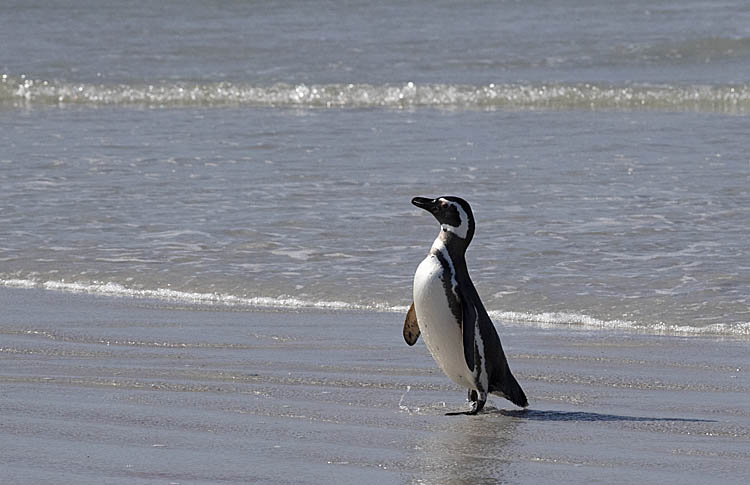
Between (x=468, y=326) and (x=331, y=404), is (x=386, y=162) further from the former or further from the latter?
(x=331, y=404)

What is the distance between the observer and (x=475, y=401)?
14.6 ft

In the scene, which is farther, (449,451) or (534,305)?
(534,305)

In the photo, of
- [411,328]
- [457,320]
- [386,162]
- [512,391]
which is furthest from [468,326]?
[386,162]

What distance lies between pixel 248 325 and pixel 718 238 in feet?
9.67

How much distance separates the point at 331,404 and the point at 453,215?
31.0 inches

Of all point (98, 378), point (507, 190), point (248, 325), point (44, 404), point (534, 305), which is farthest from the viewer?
point (507, 190)

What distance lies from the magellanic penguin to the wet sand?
0.33ft

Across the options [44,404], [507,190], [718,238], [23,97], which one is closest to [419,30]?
[23,97]

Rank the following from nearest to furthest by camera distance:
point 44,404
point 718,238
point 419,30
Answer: point 44,404 → point 718,238 → point 419,30

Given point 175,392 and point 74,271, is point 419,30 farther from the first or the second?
point 175,392

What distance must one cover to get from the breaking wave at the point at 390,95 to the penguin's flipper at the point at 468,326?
1004 centimetres

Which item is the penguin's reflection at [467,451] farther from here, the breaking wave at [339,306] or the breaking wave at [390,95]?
the breaking wave at [390,95]

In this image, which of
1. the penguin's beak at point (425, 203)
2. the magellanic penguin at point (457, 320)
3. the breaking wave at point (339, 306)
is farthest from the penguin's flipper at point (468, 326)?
the breaking wave at point (339, 306)

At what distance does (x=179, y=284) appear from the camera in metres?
6.43
